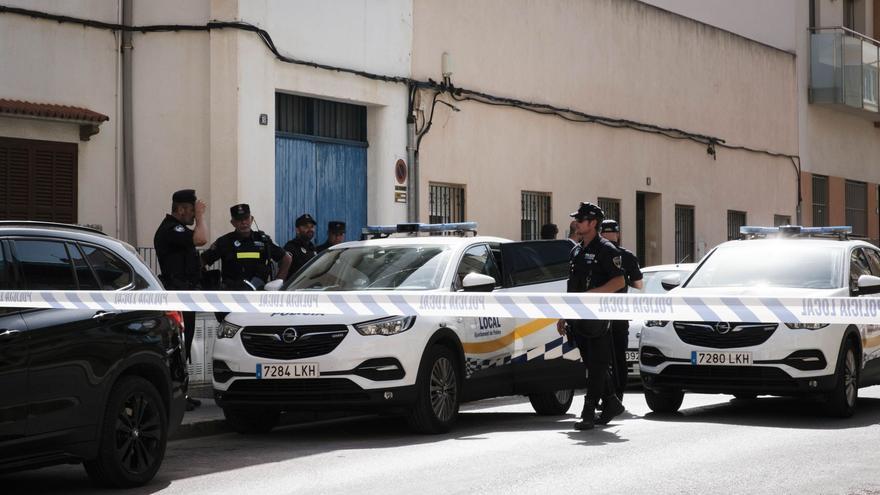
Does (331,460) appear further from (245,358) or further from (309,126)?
(309,126)

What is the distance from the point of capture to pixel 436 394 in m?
11.7

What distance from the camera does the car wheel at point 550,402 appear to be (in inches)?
533

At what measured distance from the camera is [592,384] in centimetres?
1208

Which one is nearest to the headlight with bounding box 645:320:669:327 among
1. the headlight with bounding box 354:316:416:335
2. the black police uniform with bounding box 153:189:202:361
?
the headlight with bounding box 354:316:416:335

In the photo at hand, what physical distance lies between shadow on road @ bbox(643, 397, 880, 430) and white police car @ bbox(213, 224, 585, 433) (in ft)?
3.95

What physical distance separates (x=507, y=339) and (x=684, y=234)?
59.8 feet

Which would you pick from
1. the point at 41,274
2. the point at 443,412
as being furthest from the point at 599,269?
the point at 41,274

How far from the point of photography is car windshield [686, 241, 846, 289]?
1336 cm

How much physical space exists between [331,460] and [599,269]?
3.34 meters

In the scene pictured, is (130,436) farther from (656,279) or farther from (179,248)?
(656,279)

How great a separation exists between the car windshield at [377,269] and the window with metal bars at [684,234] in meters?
17.9

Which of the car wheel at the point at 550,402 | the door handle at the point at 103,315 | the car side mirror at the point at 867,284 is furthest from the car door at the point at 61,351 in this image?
the car side mirror at the point at 867,284

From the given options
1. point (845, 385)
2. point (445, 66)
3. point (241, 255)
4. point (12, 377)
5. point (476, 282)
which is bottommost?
point (845, 385)

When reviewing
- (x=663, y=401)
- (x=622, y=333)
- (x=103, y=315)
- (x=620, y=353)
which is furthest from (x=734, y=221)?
(x=103, y=315)
